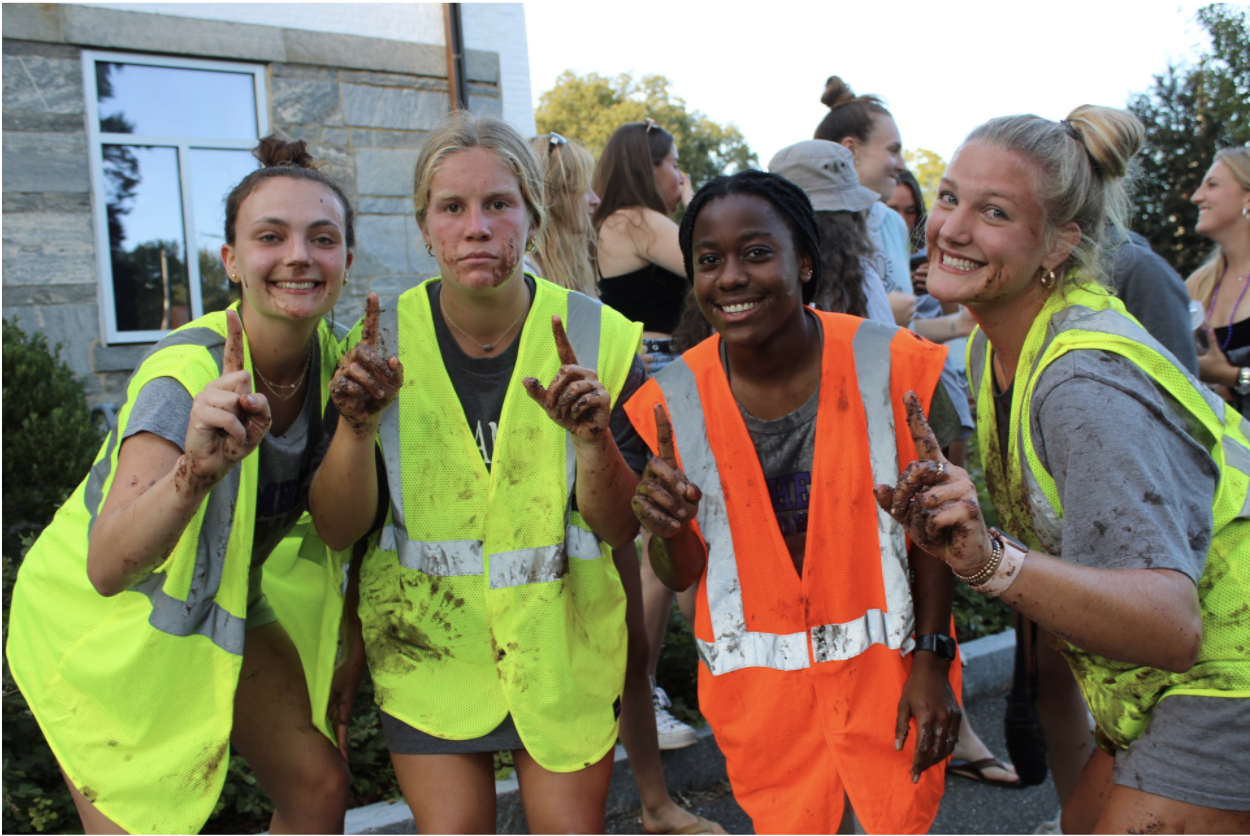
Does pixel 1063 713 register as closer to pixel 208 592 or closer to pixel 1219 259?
pixel 208 592

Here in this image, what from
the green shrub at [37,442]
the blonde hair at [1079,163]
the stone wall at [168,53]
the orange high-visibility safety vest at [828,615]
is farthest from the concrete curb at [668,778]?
the stone wall at [168,53]

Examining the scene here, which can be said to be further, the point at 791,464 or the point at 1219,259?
the point at 1219,259

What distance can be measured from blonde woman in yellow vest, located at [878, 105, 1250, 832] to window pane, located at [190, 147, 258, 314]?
20.6 feet

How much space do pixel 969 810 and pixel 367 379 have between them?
283 cm

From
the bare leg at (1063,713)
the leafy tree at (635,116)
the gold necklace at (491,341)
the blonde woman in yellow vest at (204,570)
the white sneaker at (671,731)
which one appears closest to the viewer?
the blonde woman in yellow vest at (204,570)

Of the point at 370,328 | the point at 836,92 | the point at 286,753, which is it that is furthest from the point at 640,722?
the point at 836,92

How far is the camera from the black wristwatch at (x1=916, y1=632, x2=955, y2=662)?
219 cm

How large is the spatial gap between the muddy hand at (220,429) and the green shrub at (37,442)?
3442 mm

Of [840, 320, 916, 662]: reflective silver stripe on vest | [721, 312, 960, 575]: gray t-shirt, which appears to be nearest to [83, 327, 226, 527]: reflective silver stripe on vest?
[721, 312, 960, 575]: gray t-shirt

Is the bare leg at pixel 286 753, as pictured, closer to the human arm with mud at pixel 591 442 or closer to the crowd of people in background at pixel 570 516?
the crowd of people in background at pixel 570 516

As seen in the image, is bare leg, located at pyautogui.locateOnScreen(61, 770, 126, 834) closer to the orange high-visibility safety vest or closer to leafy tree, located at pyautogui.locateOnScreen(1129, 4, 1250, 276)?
the orange high-visibility safety vest

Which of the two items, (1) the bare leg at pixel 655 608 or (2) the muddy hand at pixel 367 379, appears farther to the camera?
(1) the bare leg at pixel 655 608

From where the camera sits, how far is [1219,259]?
4.57m

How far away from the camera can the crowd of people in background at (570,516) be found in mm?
1947
